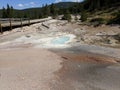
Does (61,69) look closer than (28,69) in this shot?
No

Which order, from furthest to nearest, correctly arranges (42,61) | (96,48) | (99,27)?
(99,27) < (96,48) < (42,61)

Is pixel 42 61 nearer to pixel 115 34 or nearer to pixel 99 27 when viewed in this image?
pixel 115 34

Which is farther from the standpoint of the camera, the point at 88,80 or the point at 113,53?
the point at 113,53

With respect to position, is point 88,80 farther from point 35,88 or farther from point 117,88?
point 35,88

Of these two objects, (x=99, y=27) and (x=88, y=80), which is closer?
(x=88, y=80)

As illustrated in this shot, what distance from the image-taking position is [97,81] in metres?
12.8

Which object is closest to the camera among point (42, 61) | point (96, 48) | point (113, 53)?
point (42, 61)

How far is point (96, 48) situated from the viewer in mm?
21219

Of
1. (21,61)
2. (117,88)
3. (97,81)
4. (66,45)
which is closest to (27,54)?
(21,61)

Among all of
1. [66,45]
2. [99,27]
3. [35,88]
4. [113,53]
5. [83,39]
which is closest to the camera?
[35,88]

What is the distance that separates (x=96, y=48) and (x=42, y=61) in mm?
5976

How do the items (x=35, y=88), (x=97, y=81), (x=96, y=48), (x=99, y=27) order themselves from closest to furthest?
(x=35, y=88) < (x=97, y=81) < (x=96, y=48) < (x=99, y=27)

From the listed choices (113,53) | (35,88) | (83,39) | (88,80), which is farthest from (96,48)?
(35,88)

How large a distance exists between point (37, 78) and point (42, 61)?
378cm
